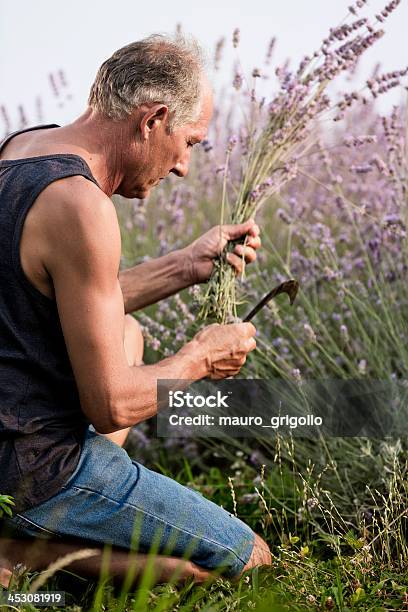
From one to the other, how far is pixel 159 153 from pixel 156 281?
0.60 m

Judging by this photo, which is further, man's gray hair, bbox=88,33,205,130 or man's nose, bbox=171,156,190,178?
man's nose, bbox=171,156,190,178

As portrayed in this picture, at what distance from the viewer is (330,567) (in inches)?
85.6

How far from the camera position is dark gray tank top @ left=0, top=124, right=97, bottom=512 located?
1.94 metres

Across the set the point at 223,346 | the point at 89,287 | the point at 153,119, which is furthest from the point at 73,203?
the point at 223,346

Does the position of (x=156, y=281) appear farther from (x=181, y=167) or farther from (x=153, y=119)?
(x=153, y=119)

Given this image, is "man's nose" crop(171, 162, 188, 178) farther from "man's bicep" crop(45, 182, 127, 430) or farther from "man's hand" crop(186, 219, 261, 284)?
"man's bicep" crop(45, 182, 127, 430)

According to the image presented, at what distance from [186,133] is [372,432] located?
1.15m

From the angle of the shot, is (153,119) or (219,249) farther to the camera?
(219,249)

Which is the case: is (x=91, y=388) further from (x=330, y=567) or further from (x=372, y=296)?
(x=372, y=296)

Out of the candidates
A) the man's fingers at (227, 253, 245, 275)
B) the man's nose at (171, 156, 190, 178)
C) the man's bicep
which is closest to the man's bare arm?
the man's bicep

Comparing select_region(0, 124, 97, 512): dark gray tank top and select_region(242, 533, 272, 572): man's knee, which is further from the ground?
select_region(0, 124, 97, 512): dark gray tank top

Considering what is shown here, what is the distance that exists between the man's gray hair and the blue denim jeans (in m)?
0.83

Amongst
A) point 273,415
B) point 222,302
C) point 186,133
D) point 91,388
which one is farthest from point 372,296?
point 91,388

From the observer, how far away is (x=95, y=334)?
73.9 inches
